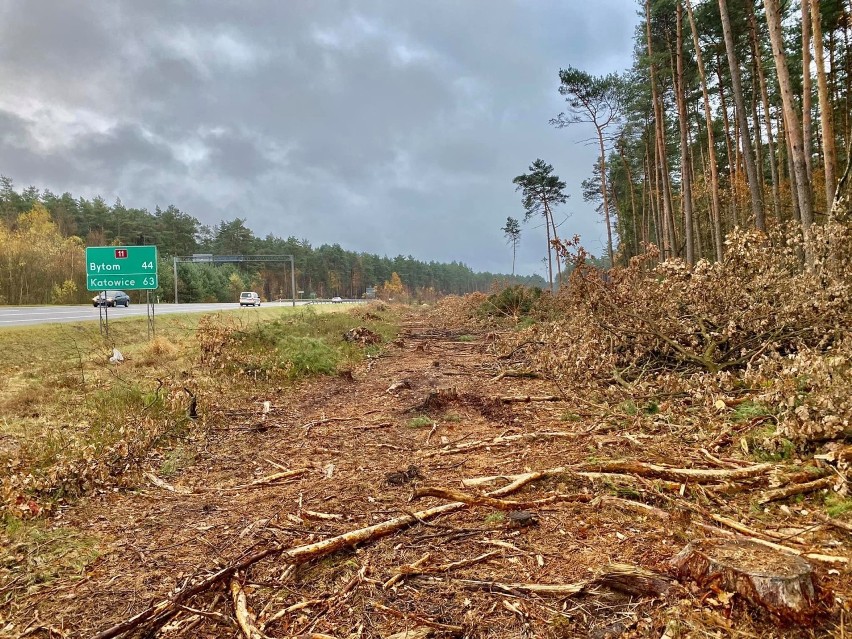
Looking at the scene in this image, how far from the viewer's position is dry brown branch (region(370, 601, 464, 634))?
216cm

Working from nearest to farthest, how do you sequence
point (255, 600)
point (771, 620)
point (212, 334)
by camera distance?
point (771, 620), point (255, 600), point (212, 334)

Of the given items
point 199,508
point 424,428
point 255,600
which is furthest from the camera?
point 424,428

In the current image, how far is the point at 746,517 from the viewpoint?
2.85 meters

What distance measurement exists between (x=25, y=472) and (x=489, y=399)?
5361 mm

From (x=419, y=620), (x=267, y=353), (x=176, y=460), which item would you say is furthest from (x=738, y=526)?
(x=267, y=353)

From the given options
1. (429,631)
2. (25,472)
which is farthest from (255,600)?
(25,472)

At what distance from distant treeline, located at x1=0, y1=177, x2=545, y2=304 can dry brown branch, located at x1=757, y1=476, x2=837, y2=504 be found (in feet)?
82.4

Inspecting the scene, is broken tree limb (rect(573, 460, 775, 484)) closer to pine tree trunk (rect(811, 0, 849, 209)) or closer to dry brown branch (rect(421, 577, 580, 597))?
dry brown branch (rect(421, 577, 580, 597))

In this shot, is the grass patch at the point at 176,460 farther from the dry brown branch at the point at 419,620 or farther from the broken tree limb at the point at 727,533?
the broken tree limb at the point at 727,533

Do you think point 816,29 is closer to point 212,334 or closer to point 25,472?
point 212,334

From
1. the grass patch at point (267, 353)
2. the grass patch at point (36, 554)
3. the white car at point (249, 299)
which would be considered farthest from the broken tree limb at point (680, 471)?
the white car at point (249, 299)

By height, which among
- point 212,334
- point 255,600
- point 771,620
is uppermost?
point 212,334

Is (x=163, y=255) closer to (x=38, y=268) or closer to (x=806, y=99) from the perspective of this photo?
(x=38, y=268)

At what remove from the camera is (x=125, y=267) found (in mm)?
12477
